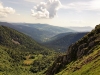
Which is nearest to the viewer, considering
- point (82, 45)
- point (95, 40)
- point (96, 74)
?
point (96, 74)

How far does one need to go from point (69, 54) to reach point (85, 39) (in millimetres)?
19221

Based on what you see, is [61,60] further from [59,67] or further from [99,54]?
Answer: [99,54]

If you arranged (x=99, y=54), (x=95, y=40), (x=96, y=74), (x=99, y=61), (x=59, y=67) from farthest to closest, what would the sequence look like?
(x=59, y=67) → (x=95, y=40) → (x=99, y=54) → (x=99, y=61) → (x=96, y=74)

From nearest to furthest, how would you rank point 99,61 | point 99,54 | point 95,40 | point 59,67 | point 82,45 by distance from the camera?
point 99,61 < point 99,54 < point 95,40 < point 82,45 < point 59,67

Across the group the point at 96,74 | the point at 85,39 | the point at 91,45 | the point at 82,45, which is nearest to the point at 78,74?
the point at 96,74

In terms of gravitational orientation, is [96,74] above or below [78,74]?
above

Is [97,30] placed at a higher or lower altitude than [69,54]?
higher

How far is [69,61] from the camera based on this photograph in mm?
146875

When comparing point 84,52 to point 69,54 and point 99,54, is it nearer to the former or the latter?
point 69,54

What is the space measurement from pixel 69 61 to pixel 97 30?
35.2m

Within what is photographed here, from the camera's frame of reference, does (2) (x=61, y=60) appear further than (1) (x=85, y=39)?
Yes

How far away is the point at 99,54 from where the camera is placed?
320 ft

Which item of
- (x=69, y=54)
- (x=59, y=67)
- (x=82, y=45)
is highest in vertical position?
(x=82, y=45)

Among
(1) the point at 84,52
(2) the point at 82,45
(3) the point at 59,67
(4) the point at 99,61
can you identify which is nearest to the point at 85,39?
(2) the point at 82,45
